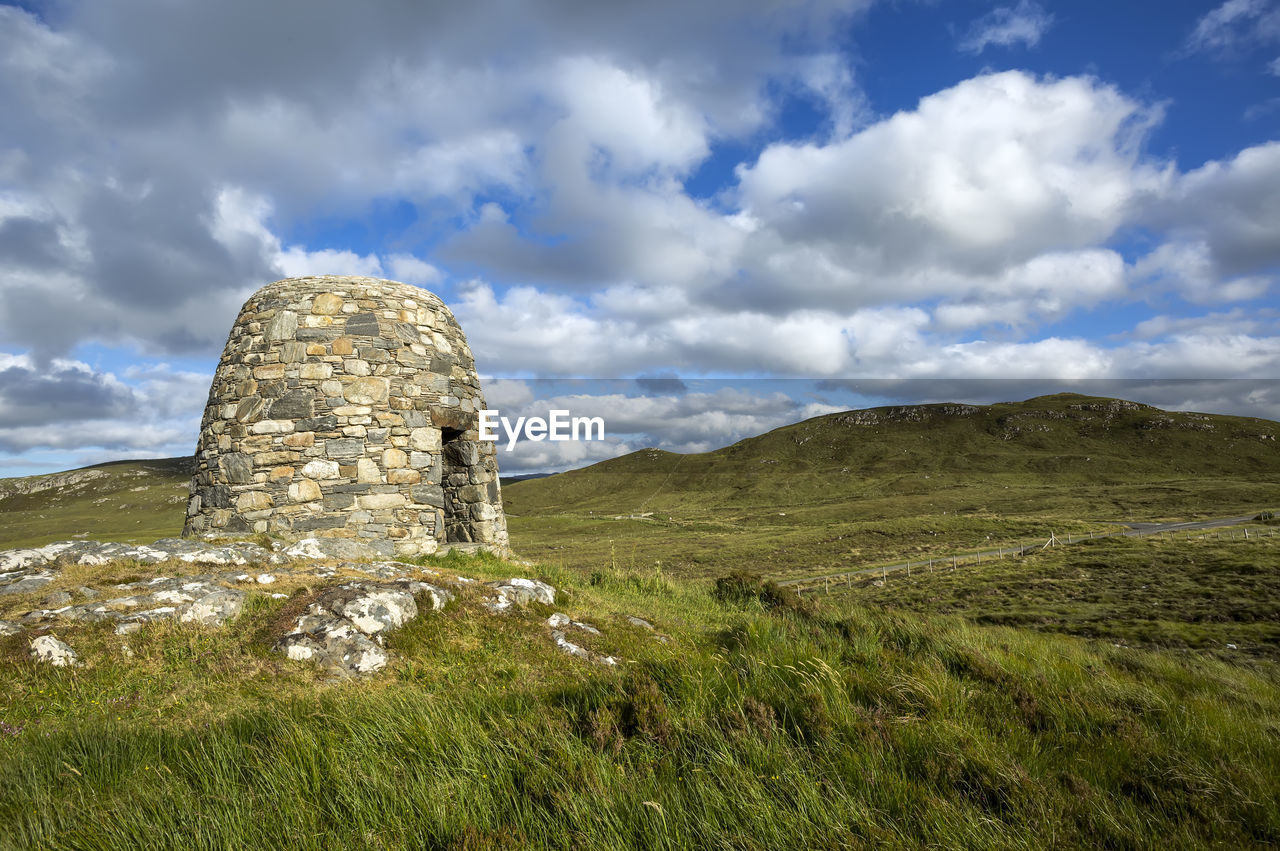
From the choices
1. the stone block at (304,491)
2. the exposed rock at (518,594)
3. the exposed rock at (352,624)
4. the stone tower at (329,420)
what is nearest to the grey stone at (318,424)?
the stone tower at (329,420)

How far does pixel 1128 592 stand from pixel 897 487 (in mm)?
96801

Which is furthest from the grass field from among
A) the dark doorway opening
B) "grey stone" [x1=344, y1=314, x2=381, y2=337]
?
"grey stone" [x1=344, y1=314, x2=381, y2=337]

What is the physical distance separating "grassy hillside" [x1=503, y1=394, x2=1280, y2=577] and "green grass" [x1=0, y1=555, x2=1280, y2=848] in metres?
12.0

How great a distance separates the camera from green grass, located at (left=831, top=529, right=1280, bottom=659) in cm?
1789

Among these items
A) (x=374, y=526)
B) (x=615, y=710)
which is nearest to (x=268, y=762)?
(x=615, y=710)

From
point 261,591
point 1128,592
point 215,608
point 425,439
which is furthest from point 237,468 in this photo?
point 1128,592

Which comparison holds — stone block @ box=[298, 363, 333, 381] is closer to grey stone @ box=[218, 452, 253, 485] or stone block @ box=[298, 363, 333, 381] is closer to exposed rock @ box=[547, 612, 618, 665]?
grey stone @ box=[218, 452, 253, 485]

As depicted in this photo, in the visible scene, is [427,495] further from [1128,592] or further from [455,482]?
[1128,592]

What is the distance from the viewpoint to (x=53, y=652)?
5355mm

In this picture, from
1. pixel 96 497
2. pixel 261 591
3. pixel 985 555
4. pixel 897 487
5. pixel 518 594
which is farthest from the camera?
pixel 96 497

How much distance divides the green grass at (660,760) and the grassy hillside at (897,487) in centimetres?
1201

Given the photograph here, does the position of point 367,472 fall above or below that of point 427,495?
above

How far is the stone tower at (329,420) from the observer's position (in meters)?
11.3

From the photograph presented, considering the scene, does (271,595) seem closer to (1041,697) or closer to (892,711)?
(892,711)
